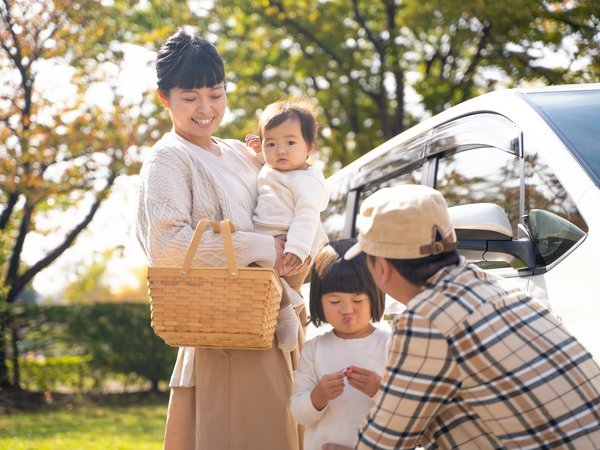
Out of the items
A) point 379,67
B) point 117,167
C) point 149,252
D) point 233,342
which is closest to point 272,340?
point 233,342

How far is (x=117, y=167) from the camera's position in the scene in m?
13.5

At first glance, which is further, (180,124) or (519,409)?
(180,124)

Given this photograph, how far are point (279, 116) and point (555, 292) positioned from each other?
1.34m

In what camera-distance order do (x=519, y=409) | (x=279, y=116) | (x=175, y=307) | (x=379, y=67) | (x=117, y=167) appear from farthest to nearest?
(x=379, y=67)
(x=117, y=167)
(x=279, y=116)
(x=175, y=307)
(x=519, y=409)

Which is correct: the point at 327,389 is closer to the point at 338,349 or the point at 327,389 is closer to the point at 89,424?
the point at 338,349

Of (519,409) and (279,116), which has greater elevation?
(279,116)

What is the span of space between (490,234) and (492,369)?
36.6 inches

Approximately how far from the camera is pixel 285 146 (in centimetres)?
377

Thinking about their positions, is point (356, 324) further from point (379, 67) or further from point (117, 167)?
point (379, 67)

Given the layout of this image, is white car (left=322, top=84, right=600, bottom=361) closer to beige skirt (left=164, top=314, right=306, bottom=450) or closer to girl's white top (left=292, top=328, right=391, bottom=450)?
girl's white top (left=292, top=328, right=391, bottom=450)

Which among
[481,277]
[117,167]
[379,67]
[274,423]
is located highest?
[379,67]

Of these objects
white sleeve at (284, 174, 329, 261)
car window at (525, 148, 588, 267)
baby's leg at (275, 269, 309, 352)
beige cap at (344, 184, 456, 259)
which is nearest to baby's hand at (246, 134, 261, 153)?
white sleeve at (284, 174, 329, 261)

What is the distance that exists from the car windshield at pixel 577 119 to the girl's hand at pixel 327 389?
1.04m

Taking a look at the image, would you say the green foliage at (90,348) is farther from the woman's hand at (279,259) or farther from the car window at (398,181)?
the woman's hand at (279,259)
